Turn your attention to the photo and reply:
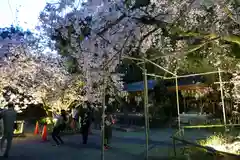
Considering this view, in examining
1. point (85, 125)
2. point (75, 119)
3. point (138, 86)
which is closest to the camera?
point (85, 125)

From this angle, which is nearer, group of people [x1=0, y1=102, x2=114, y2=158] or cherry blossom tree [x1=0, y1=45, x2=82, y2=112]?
group of people [x1=0, y1=102, x2=114, y2=158]

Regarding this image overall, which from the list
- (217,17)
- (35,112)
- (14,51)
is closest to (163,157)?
(217,17)

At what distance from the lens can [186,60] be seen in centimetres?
1065

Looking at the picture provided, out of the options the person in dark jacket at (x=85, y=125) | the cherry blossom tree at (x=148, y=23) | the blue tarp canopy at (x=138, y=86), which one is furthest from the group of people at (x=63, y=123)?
the blue tarp canopy at (x=138, y=86)

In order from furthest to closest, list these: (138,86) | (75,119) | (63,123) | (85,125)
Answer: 1. (138,86)
2. (75,119)
3. (85,125)
4. (63,123)

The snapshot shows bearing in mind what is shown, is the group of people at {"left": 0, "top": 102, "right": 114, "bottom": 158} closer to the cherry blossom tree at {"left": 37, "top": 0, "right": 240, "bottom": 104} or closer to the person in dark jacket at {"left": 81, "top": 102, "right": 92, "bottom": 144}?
the person in dark jacket at {"left": 81, "top": 102, "right": 92, "bottom": 144}

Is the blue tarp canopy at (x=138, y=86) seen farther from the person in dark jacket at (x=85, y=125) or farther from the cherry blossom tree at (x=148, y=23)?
the cherry blossom tree at (x=148, y=23)

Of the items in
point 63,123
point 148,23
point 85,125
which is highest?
point 148,23

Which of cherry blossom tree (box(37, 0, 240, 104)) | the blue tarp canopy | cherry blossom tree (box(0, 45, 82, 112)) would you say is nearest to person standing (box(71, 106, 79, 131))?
cherry blossom tree (box(0, 45, 82, 112))

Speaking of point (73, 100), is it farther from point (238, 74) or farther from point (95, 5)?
point (95, 5)

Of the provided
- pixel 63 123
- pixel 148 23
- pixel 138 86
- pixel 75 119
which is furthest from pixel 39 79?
pixel 148 23

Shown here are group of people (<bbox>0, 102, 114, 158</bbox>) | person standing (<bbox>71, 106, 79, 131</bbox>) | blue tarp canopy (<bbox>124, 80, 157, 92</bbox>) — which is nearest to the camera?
group of people (<bbox>0, 102, 114, 158</bbox>)

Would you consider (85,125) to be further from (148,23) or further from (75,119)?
(148,23)

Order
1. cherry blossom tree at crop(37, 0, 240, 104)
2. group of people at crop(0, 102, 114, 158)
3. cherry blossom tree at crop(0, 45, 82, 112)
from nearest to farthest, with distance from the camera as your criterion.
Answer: cherry blossom tree at crop(37, 0, 240, 104) → group of people at crop(0, 102, 114, 158) → cherry blossom tree at crop(0, 45, 82, 112)
